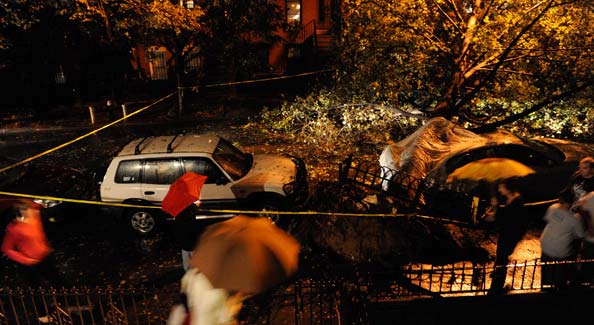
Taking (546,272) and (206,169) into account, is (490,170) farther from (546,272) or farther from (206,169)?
(206,169)

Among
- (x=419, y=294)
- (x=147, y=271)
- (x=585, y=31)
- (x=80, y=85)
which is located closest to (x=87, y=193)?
(x=147, y=271)

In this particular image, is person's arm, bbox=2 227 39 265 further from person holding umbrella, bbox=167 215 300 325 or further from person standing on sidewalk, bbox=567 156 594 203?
person standing on sidewalk, bbox=567 156 594 203

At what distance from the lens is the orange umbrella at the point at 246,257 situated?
398cm

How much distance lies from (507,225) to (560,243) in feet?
3.40

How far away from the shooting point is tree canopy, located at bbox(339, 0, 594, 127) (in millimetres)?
11094

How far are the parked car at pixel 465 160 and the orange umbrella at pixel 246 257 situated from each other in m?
3.88

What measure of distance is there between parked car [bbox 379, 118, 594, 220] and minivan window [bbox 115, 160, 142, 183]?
494 centimetres

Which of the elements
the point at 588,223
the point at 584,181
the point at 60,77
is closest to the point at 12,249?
the point at 588,223

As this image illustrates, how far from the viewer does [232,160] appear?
8672mm

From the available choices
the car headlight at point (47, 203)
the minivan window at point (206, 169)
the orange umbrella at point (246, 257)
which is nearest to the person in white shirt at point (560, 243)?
the orange umbrella at point (246, 257)

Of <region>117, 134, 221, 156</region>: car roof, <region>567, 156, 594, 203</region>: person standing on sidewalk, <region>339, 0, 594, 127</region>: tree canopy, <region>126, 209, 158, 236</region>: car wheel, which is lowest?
<region>126, 209, 158, 236</region>: car wheel

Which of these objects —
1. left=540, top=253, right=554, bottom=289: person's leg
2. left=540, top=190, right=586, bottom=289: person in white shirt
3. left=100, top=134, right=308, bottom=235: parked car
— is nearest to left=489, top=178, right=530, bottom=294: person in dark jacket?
left=540, top=253, right=554, bottom=289: person's leg

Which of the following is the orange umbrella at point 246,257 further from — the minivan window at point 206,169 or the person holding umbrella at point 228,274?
the minivan window at point 206,169

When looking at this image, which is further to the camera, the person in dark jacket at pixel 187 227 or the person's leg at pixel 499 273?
the person in dark jacket at pixel 187 227
